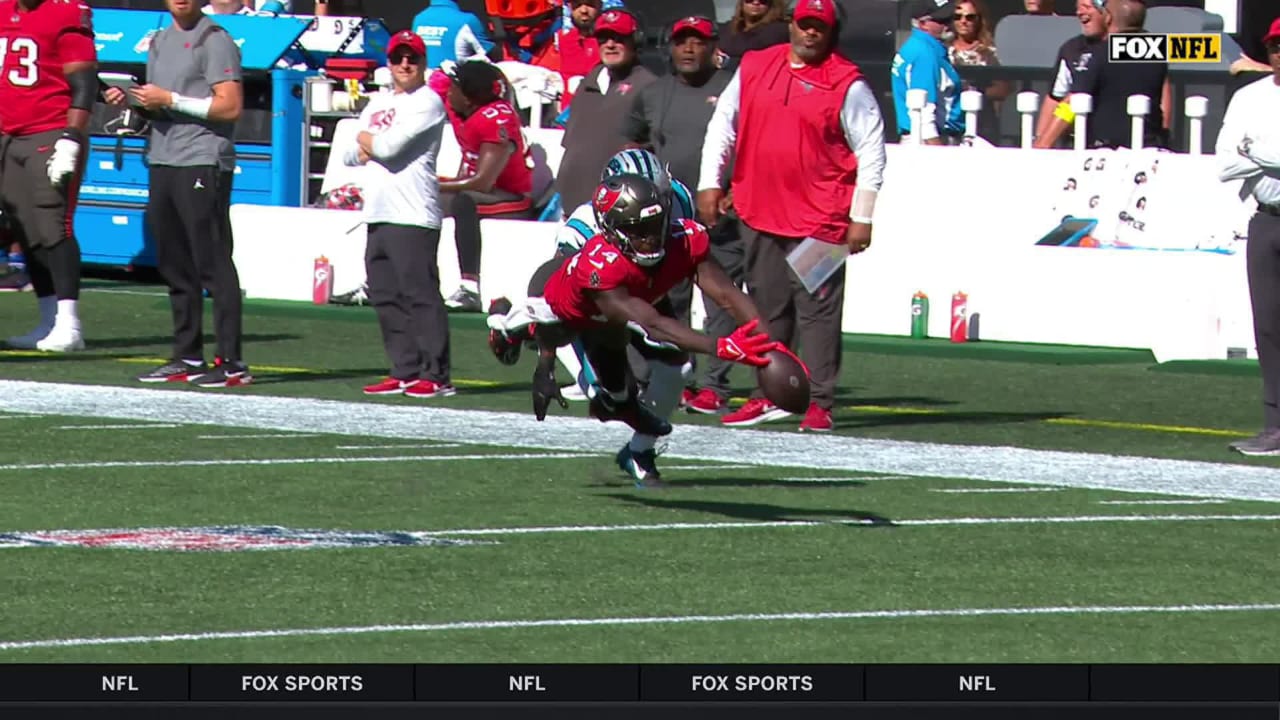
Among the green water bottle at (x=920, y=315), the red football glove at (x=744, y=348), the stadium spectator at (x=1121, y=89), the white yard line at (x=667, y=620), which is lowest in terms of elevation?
the white yard line at (x=667, y=620)

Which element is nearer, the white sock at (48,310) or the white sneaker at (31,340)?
the white sneaker at (31,340)

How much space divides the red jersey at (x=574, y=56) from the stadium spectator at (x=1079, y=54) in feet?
11.8

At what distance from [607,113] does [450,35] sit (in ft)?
27.1

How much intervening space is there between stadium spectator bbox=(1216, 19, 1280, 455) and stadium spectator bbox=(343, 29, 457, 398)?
4.53 m

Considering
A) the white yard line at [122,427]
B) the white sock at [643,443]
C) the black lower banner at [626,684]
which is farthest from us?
the white yard line at [122,427]

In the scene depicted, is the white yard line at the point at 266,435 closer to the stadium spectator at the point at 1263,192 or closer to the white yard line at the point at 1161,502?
the white yard line at the point at 1161,502

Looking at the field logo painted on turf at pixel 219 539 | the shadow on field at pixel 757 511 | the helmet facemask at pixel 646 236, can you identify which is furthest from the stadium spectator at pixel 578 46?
the field logo painted on turf at pixel 219 539

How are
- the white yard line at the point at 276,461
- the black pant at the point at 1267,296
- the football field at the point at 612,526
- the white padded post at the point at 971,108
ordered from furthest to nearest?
1. the white padded post at the point at 971,108
2. the black pant at the point at 1267,296
3. the white yard line at the point at 276,461
4. the football field at the point at 612,526

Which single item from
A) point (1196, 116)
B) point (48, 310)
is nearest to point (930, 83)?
point (1196, 116)

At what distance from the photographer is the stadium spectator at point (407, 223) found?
16.4m

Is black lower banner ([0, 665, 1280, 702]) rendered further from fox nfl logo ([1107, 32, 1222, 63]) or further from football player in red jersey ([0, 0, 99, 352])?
fox nfl logo ([1107, 32, 1222, 63])

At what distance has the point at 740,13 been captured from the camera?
60.4ft

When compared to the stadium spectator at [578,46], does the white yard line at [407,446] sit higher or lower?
lower

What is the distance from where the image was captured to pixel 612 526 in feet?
37.7
